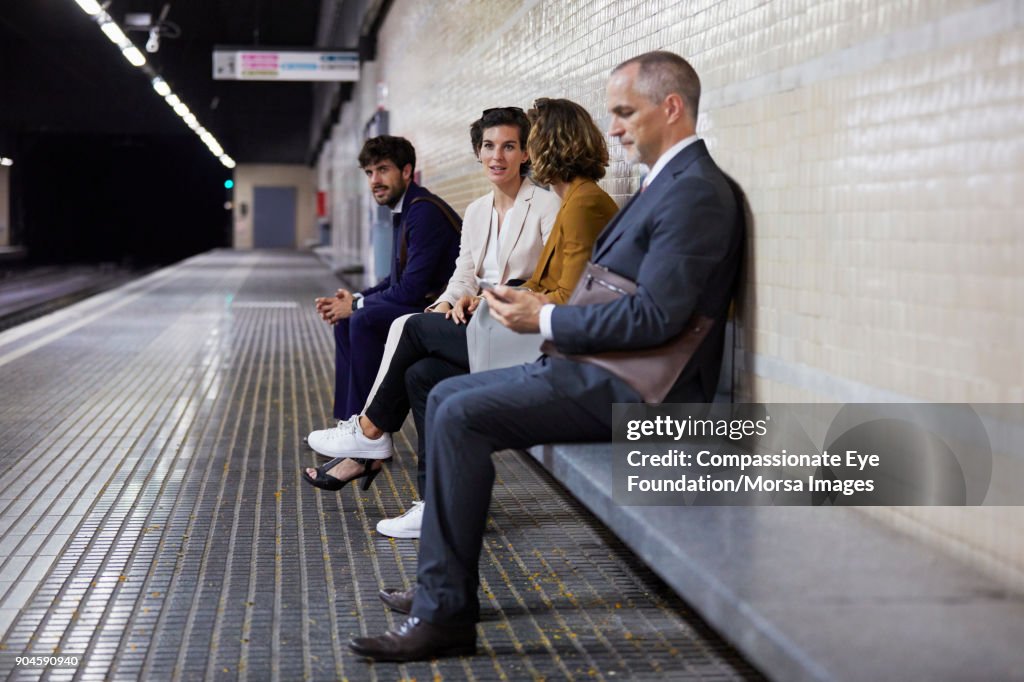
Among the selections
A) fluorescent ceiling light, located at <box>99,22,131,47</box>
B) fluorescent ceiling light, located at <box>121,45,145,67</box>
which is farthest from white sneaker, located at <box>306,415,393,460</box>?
fluorescent ceiling light, located at <box>121,45,145,67</box>

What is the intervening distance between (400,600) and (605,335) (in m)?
0.84

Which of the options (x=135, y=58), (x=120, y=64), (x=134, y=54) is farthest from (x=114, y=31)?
(x=120, y=64)

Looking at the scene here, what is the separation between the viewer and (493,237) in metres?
3.91

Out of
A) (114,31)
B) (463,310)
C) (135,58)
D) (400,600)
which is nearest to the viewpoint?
(400,600)

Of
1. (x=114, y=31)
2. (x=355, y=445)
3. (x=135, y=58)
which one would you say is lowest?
(x=355, y=445)

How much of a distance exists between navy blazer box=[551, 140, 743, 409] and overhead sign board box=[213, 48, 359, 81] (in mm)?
15016

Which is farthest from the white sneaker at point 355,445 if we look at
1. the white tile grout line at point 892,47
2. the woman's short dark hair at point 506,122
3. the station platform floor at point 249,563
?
the white tile grout line at point 892,47

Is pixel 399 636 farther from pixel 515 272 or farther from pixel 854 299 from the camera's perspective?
pixel 515 272

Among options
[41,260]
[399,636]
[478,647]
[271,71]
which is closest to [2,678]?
[399,636]

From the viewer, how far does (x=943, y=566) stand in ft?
6.75

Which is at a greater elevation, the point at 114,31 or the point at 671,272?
the point at 114,31

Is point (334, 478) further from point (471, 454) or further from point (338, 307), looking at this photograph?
point (471, 454)

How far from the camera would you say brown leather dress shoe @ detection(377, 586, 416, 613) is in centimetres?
275

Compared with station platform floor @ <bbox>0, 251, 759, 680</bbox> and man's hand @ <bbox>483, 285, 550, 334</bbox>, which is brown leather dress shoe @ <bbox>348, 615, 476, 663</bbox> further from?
man's hand @ <bbox>483, 285, 550, 334</bbox>
